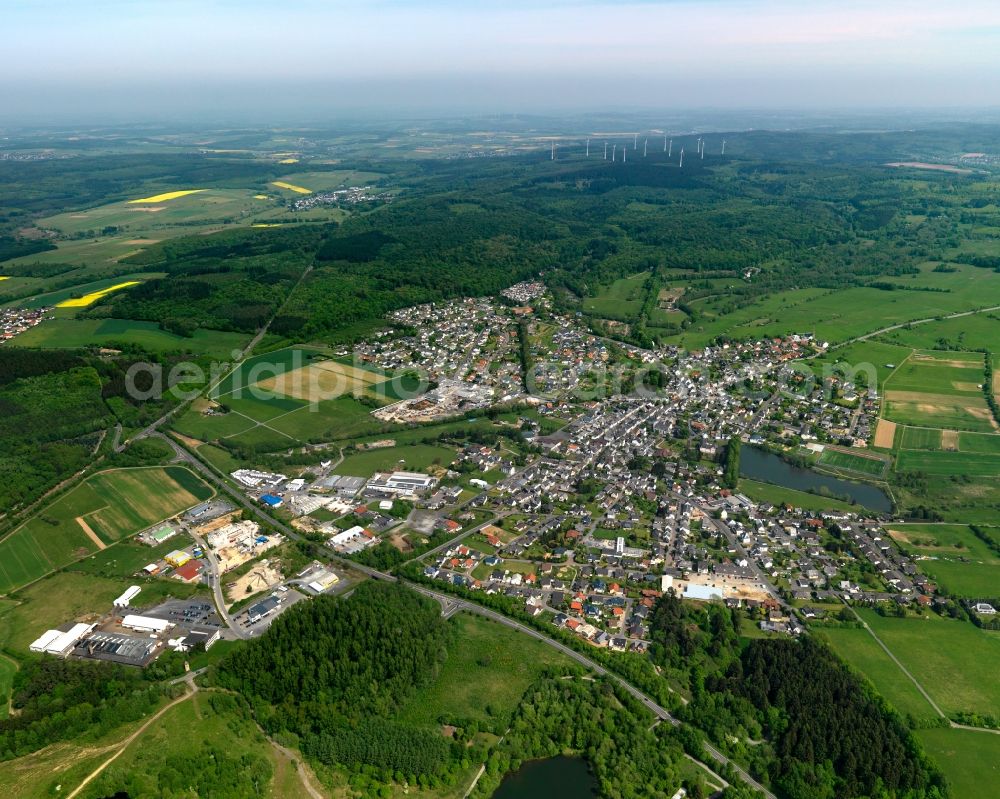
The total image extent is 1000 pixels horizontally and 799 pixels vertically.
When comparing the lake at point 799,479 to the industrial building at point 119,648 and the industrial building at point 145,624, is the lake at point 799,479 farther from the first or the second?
the industrial building at point 119,648

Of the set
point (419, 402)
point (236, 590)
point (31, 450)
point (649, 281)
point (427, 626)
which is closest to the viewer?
point (427, 626)

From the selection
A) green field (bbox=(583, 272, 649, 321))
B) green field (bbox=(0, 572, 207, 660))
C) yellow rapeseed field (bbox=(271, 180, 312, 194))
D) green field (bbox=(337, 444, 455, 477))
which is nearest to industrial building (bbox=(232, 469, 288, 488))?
green field (bbox=(337, 444, 455, 477))

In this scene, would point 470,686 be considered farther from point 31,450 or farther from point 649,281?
point 649,281

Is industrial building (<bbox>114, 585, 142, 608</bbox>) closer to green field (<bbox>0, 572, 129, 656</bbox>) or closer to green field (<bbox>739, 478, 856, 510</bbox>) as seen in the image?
green field (<bbox>0, 572, 129, 656</bbox>)

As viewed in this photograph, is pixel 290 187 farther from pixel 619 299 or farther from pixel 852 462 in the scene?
pixel 852 462

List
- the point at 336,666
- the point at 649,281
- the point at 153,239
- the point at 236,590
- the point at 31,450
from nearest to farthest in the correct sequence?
the point at 336,666 < the point at 236,590 < the point at 31,450 < the point at 649,281 < the point at 153,239

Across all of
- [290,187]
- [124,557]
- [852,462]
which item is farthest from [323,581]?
[290,187]

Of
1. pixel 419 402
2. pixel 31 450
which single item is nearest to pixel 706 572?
pixel 419 402
